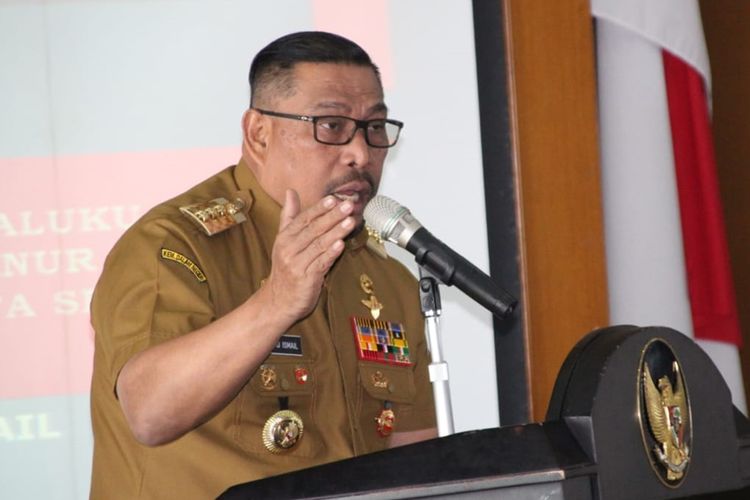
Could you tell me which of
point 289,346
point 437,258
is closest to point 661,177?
point 289,346

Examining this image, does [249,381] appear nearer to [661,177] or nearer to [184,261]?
[184,261]

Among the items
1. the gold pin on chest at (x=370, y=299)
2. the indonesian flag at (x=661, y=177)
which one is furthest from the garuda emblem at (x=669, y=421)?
the indonesian flag at (x=661, y=177)

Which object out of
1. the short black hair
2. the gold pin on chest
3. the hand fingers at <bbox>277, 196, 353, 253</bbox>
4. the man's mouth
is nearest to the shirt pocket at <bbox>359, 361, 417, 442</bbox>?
the gold pin on chest

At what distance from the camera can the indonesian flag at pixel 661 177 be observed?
128 inches

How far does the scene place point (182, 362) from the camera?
5.23ft

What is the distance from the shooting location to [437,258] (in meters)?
1.56

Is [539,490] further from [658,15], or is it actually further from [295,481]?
[658,15]

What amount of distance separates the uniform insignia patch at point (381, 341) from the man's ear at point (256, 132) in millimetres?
368

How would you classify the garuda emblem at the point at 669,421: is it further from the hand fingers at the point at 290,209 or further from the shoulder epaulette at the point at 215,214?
the shoulder epaulette at the point at 215,214

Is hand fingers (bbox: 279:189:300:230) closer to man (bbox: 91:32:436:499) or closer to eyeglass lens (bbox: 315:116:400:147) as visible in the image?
man (bbox: 91:32:436:499)

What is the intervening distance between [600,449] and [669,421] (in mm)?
114

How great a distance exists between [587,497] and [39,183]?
2.09 meters

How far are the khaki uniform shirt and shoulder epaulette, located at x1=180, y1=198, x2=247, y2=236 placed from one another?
0.01m

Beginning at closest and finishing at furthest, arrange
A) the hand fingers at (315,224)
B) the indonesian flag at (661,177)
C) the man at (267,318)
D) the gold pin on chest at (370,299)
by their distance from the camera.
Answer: the hand fingers at (315,224), the man at (267,318), the gold pin on chest at (370,299), the indonesian flag at (661,177)
